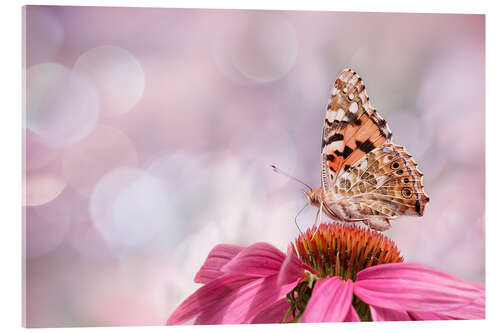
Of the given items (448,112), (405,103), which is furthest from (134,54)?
(448,112)

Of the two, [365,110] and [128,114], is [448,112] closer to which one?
[365,110]

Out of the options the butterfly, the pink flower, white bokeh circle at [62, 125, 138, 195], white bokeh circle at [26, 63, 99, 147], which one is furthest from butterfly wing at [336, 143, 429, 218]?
white bokeh circle at [26, 63, 99, 147]

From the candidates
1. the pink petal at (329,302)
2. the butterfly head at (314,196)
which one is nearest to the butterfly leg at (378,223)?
the butterfly head at (314,196)

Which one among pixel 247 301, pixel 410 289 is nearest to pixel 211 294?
pixel 247 301

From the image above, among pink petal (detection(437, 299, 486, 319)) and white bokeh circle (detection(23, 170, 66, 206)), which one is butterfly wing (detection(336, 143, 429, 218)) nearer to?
pink petal (detection(437, 299, 486, 319))

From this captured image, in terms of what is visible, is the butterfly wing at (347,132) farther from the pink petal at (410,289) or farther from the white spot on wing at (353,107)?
the pink petal at (410,289)

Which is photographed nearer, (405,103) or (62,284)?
(62,284)
